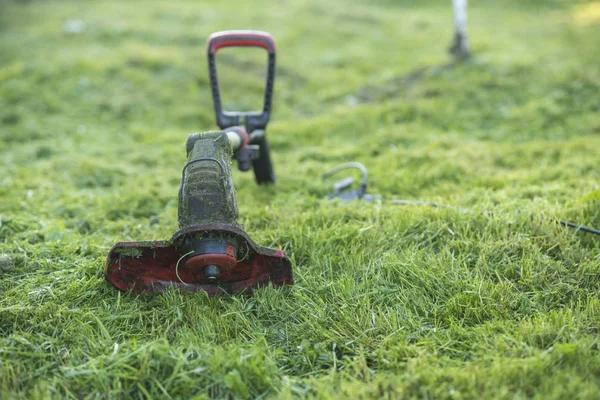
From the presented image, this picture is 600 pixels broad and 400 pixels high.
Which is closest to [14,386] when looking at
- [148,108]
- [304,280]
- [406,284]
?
[304,280]

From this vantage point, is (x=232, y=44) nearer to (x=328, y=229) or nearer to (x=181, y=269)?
(x=328, y=229)

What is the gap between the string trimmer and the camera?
6.75 ft

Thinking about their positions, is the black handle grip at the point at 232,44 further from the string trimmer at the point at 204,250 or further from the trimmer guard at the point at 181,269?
the trimmer guard at the point at 181,269

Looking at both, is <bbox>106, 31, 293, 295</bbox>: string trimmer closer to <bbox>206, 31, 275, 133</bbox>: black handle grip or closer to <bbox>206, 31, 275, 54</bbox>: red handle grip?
<bbox>206, 31, 275, 133</bbox>: black handle grip

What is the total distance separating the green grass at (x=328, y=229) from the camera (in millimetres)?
1846

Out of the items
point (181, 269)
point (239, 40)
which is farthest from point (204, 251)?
point (239, 40)

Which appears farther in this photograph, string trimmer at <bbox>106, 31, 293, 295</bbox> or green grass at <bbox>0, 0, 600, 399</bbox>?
string trimmer at <bbox>106, 31, 293, 295</bbox>

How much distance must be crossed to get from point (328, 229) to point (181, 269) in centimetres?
92

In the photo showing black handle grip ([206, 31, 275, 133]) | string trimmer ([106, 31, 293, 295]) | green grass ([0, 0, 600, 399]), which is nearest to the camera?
green grass ([0, 0, 600, 399])

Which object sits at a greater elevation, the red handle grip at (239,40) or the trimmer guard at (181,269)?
the red handle grip at (239,40)

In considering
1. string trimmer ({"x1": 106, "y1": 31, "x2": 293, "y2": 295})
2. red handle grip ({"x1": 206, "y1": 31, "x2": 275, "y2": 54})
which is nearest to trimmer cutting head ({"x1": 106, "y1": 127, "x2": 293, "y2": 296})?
string trimmer ({"x1": 106, "y1": 31, "x2": 293, "y2": 295})

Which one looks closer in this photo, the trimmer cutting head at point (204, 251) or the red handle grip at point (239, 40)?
the trimmer cutting head at point (204, 251)

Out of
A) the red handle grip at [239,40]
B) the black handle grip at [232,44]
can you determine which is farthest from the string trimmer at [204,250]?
the red handle grip at [239,40]

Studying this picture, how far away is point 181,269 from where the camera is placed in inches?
90.8
